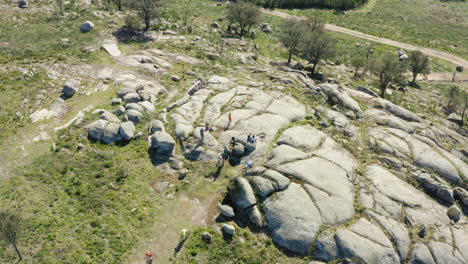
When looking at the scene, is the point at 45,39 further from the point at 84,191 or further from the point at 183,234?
the point at 183,234

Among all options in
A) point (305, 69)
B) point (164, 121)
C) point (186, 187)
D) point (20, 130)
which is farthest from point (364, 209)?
point (305, 69)

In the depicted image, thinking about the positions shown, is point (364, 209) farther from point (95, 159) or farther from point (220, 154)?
point (95, 159)

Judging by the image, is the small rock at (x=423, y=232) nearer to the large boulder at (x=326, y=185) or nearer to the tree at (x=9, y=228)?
the large boulder at (x=326, y=185)

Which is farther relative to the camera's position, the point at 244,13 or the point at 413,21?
the point at 413,21

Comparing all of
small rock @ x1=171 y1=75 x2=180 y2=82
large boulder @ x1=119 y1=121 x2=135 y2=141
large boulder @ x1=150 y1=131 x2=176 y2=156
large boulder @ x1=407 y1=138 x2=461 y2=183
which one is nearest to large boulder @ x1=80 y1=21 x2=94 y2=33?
small rock @ x1=171 y1=75 x2=180 y2=82

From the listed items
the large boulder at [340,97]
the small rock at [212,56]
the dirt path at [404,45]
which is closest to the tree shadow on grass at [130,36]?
the small rock at [212,56]

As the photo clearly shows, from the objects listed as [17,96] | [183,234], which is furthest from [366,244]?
[17,96]
